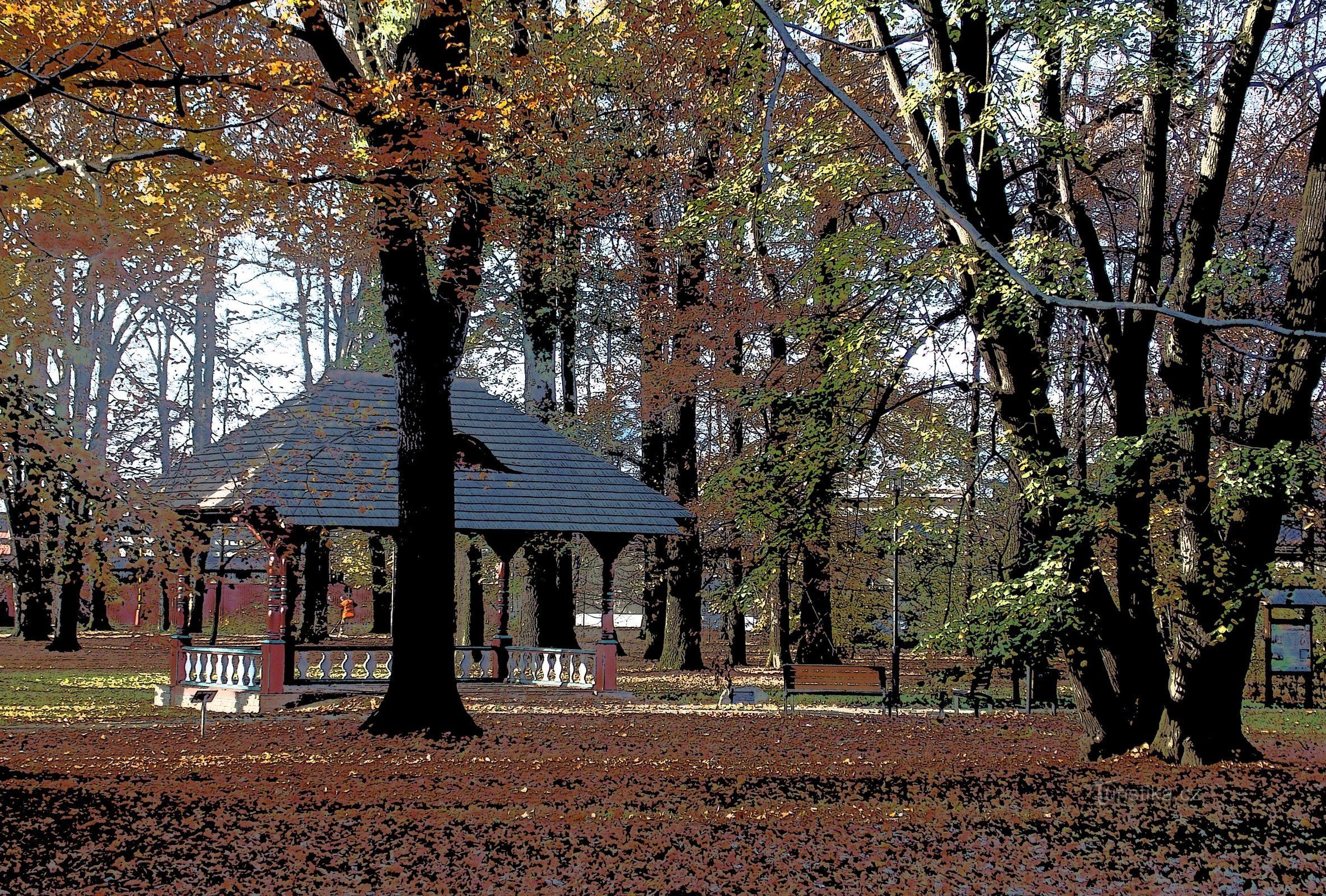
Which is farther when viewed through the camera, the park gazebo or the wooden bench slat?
the park gazebo

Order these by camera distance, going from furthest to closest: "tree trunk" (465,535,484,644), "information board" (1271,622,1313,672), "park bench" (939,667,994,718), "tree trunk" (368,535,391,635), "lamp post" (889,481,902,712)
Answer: "tree trunk" (368,535,391,635) < "tree trunk" (465,535,484,644) < "information board" (1271,622,1313,672) < "lamp post" (889,481,902,712) < "park bench" (939,667,994,718)

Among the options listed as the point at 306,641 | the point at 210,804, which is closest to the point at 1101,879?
the point at 210,804

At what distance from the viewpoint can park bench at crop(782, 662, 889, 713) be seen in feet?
57.0

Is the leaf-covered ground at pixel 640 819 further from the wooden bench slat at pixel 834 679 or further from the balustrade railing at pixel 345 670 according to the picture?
the balustrade railing at pixel 345 670

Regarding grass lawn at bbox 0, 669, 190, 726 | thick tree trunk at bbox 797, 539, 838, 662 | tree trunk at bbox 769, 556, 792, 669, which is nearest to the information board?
thick tree trunk at bbox 797, 539, 838, 662

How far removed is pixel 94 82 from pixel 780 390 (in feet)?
25.9

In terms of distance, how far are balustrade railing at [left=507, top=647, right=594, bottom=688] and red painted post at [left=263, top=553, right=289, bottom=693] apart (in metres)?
4.39

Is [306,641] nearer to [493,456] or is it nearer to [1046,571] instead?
[493,456]

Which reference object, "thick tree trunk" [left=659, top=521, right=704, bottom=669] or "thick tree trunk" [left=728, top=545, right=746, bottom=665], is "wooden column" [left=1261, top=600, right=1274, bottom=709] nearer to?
"thick tree trunk" [left=728, top=545, right=746, bottom=665]

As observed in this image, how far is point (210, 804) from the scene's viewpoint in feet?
28.5

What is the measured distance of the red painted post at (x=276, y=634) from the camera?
62.0ft

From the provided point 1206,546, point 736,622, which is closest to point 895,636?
point 1206,546

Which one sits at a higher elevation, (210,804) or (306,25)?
(306,25)

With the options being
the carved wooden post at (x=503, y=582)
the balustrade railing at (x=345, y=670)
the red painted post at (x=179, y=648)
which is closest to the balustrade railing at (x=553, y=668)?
the carved wooden post at (x=503, y=582)
